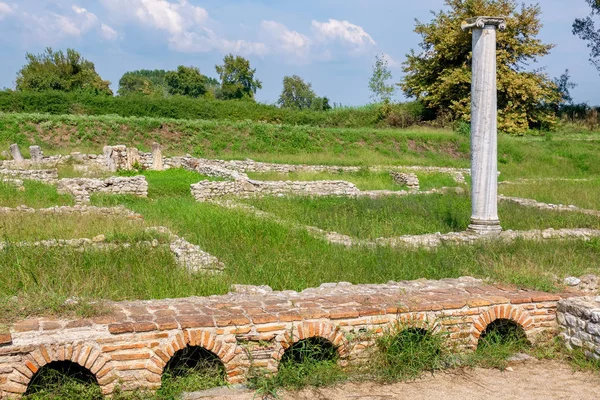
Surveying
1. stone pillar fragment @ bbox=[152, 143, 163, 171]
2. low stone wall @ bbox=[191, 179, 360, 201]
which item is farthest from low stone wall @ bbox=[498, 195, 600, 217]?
stone pillar fragment @ bbox=[152, 143, 163, 171]

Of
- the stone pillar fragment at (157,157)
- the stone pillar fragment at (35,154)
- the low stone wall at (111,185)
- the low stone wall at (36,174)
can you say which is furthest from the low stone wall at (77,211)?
the stone pillar fragment at (157,157)

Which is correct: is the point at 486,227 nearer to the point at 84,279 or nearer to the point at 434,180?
the point at 84,279

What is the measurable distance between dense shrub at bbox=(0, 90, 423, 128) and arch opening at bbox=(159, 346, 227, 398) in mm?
31256

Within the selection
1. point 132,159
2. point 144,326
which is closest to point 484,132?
point 144,326

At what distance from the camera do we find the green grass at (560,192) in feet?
50.6

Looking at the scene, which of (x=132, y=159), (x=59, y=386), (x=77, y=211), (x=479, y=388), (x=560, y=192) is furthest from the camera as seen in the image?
(x=132, y=159)

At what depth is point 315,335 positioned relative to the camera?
4887 millimetres

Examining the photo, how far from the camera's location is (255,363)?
15.4 ft

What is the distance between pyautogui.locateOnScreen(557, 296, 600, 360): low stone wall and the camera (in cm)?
522

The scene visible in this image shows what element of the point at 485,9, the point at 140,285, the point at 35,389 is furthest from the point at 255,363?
the point at 485,9

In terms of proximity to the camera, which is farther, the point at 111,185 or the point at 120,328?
the point at 111,185

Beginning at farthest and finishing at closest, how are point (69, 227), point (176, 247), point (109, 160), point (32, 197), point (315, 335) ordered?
1. point (109, 160)
2. point (32, 197)
3. point (69, 227)
4. point (176, 247)
5. point (315, 335)

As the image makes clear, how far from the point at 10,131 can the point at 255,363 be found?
25944 mm

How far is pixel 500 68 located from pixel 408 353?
104 feet
